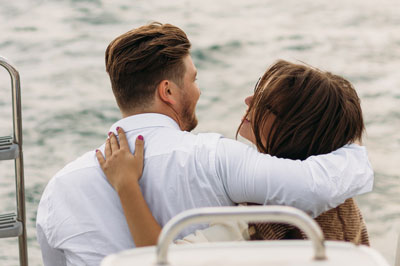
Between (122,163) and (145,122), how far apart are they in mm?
134

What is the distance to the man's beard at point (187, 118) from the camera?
5.77 feet

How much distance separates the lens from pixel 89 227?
1539 millimetres

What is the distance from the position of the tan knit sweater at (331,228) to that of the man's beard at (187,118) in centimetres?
33

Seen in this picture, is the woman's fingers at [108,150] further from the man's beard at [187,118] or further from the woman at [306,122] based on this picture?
the man's beard at [187,118]

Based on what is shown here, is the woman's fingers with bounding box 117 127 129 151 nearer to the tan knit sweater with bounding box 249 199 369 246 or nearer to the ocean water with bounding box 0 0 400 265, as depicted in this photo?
the tan knit sweater with bounding box 249 199 369 246

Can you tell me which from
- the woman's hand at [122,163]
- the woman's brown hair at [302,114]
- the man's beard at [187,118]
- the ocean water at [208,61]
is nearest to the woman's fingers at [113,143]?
the woman's hand at [122,163]

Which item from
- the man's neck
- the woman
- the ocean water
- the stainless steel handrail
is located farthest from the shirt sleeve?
the ocean water

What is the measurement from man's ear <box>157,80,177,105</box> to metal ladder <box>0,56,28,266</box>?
407 millimetres

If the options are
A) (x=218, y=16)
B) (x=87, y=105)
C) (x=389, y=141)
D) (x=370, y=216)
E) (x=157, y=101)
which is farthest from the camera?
(x=218, y=16)

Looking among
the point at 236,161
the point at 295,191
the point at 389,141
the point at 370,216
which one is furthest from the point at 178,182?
the point at 389,141

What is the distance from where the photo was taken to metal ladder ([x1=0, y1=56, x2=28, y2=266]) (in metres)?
1.85

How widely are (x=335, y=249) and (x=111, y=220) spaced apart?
2.45 feet

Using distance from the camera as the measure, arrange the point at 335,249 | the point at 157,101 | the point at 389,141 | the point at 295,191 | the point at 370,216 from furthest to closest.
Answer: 1. the point at 389,141
2. the point at 370,216
3. the point at 157,101
4. the point at 295,191
5. the point at 335,249

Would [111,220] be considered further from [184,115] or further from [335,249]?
[335,249]
